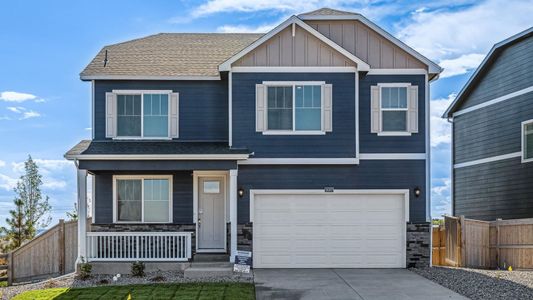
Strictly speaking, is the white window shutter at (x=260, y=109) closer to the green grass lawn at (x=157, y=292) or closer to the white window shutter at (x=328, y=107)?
the white window shutter at (x=328, y=107)

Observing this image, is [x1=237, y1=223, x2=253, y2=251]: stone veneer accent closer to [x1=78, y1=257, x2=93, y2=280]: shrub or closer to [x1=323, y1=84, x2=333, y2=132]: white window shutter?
[x1=323, y1=84, x2=333, y2=132]: white window shutter

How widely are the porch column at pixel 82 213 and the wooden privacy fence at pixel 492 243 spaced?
33.2ft

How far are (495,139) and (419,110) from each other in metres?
6.37

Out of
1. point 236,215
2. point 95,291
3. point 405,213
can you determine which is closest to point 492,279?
A: point 405,213

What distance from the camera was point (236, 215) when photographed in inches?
593

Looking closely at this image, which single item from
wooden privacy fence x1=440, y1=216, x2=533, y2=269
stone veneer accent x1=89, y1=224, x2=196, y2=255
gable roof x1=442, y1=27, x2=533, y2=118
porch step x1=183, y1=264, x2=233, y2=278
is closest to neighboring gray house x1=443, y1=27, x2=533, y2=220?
gable roof x1=442, y1=27, x2=533, y2=118

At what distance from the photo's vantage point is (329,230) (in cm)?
1566

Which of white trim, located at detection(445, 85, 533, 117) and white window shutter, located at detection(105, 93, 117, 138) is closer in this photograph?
white window shutter, located at detection(105, 93, 117, 138)

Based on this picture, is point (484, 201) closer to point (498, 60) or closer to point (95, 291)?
point (498, 60)

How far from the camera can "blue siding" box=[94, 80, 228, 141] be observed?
53.2 feet

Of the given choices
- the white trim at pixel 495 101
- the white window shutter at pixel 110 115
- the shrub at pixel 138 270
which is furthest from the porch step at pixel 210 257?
the white trim at pixel 495 101

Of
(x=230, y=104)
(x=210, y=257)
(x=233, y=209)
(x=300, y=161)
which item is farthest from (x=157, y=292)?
(x=230, y=104)

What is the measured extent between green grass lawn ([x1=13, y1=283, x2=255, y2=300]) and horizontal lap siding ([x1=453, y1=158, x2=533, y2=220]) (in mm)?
10875

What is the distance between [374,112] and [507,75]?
278 inches
